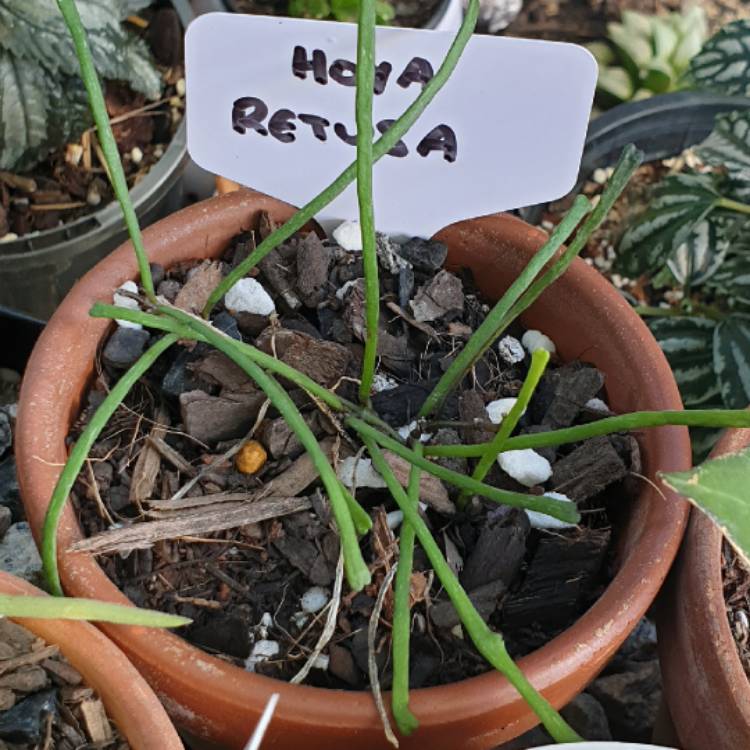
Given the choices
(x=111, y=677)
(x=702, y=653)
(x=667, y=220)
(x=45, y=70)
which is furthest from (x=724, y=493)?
(x=45, y=70)

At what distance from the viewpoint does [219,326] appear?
0.70 m

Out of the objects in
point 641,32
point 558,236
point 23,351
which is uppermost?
point 558,236

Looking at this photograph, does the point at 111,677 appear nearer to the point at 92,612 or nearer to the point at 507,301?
the point at 92,612

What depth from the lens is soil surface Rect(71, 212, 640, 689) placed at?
612mm

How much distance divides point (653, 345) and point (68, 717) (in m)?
0.42

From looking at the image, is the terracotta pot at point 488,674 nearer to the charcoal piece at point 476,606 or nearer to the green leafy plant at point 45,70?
the charcoal piece at point 476,606

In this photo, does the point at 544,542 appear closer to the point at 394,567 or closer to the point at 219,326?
the point at 394,567

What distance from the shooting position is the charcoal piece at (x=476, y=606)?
61cm

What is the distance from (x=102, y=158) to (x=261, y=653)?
2.07 feet

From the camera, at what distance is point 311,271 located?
0.72m

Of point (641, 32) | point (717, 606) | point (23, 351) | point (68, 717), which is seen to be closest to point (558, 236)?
point (717, 606)

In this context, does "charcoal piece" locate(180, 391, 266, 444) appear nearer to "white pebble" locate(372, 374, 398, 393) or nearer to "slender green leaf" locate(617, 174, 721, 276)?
"white pebble" locate(372, 374, 398, 393)

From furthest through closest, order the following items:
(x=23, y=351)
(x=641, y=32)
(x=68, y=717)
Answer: (x=641, y=32) → (x=23, y=351) → (x=68, y=717)

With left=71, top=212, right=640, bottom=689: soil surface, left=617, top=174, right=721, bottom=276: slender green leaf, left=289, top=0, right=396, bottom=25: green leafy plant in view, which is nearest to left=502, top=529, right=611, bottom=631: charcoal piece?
left=71, top=212, right=640, bottom=689: soil surface
